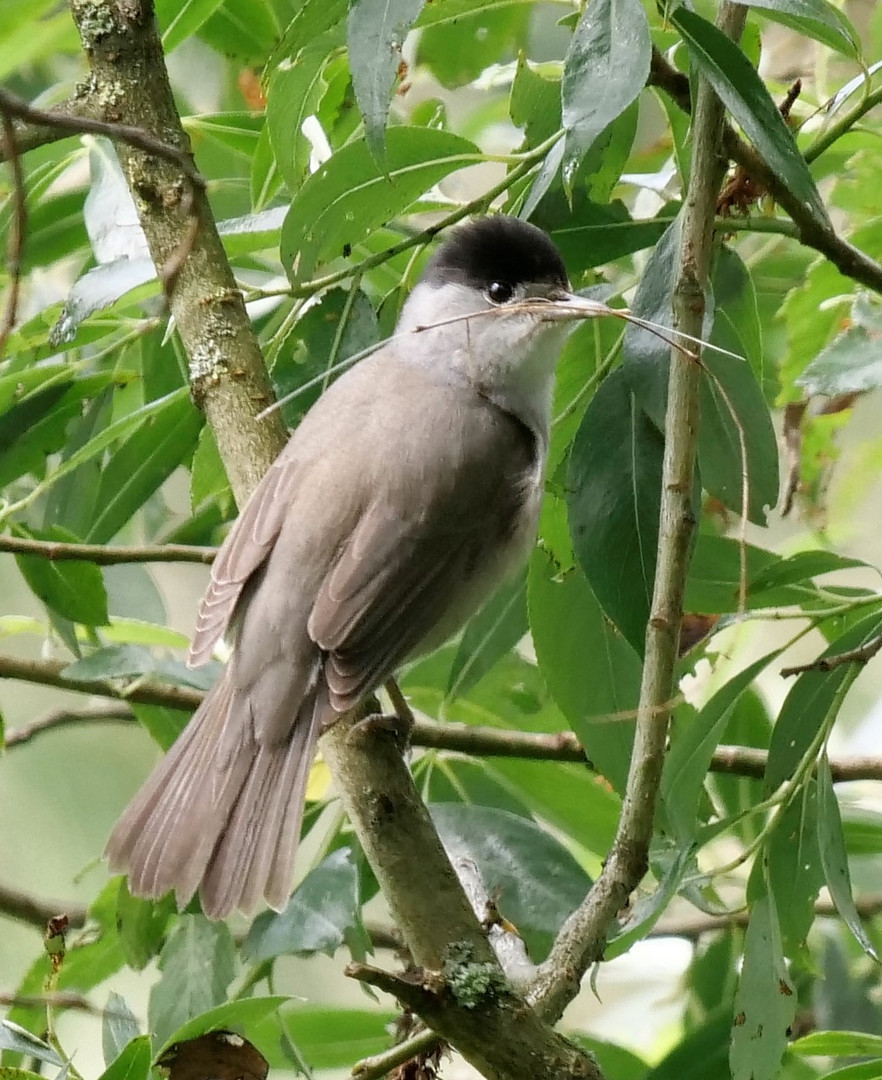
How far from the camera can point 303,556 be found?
6.17 feet

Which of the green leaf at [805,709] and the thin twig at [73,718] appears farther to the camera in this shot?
the thin twig at [73,718]

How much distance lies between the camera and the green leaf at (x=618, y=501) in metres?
1.50

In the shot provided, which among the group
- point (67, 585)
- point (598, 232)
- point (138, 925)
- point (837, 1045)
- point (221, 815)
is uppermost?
point (598, 232)

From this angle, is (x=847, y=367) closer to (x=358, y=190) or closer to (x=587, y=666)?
(x=587, y=666)

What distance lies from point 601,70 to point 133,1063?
102 cm

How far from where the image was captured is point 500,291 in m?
2.17

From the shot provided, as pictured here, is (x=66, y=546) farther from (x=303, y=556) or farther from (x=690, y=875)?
(x=690, y=875)

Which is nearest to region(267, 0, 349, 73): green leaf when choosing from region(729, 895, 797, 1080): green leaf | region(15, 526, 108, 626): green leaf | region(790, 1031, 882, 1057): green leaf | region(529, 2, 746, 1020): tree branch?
region(529, 2, 746, 1020): tree branch

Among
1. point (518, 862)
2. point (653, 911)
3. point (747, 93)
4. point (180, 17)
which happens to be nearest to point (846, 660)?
point (653, 911)

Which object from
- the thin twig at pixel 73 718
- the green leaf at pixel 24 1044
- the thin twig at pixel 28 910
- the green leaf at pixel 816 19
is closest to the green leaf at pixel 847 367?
the green leaf at pixel 816 19

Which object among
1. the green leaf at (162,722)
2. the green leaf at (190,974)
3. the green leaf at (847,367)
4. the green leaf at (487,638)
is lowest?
the green leaf at (190,974)

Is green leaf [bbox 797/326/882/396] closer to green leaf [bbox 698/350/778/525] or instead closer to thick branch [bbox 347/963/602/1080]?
green leaf [bbox 698/350/778/525]

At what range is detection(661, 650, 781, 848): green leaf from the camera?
1455 mm

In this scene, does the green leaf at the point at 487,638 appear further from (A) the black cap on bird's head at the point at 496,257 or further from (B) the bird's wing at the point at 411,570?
(A) the black cap on bird's head at the point at 496,257
